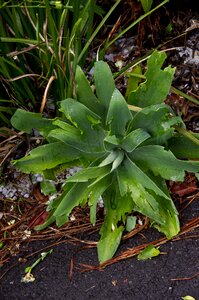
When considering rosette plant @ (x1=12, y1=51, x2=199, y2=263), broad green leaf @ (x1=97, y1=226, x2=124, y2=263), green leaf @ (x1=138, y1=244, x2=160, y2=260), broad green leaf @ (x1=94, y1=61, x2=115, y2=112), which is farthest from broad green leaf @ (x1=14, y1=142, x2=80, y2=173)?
green leaf @ (x1=138, y1=244, x2=160, y2=260)

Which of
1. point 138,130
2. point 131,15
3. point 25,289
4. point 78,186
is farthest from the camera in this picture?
point 131,15

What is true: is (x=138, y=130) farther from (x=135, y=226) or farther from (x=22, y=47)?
(x=22, y=47)

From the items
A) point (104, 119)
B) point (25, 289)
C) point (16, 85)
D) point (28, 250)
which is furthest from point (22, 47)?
point (25, 289)

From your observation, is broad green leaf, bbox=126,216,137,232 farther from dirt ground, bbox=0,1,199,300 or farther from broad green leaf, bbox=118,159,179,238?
broad green leaf, bbox=118,159,179,238

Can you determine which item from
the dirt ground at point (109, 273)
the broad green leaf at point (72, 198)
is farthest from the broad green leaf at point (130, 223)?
the broad green leaf at point (72, 198)

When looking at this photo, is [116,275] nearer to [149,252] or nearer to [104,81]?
[149,252]

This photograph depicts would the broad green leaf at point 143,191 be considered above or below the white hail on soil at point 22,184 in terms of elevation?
above

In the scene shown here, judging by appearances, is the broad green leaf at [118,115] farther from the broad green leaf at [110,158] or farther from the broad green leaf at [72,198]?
the broad green leaf at [72,198]
